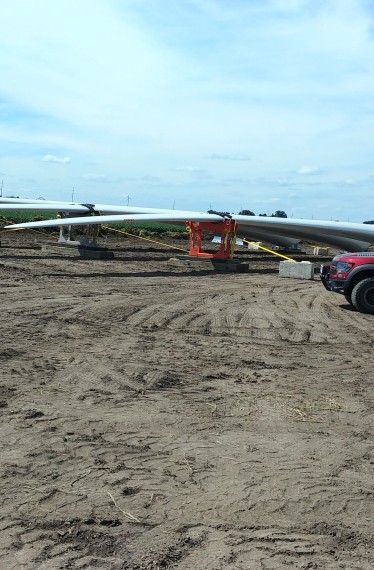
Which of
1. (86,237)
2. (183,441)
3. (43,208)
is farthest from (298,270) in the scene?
(183,441)

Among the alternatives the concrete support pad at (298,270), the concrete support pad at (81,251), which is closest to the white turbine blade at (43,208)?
the concrete support pad at (81,251)

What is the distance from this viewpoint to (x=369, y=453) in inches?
215

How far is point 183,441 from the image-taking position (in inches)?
217

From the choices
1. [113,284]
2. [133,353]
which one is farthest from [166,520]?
[113,284]

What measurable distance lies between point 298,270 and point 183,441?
15554mm

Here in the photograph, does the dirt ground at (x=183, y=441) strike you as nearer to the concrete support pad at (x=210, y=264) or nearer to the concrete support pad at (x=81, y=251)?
the concrete support pad at (x=210, y=264)

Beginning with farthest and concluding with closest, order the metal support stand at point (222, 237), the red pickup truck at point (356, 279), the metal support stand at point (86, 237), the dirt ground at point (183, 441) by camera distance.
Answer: the metal support stand at point (86, 237), the metal support stand at point (222, 237), the red pickup truck at point (356, 279), the dirt ground at point (183, 441)

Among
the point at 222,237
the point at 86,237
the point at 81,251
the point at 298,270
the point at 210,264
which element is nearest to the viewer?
the point at 298,270

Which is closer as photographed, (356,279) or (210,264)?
(356,279)

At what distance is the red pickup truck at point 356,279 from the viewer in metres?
13.3

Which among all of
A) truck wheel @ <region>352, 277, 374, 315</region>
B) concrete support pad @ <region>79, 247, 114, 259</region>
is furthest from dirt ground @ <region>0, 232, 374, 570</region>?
concrete support pad @ <region>79, 247, 114, 259</region>

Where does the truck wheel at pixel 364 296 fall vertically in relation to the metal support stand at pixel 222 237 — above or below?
below

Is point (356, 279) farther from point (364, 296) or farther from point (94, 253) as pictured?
point (94, 253)

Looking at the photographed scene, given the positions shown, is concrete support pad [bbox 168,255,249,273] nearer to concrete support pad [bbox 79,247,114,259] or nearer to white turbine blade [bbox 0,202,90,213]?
concrete support pad [bbox 79,247,114,259]
